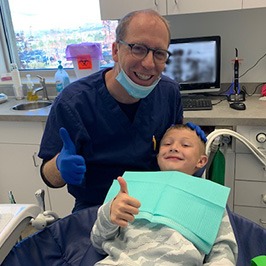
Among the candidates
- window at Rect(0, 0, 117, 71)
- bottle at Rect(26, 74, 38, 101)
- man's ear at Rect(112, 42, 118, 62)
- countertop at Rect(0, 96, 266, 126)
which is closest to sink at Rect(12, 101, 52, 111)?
bottle at Rect(26, 74, 38, 101)

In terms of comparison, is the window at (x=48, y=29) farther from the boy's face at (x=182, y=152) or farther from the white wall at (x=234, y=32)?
the boy's face at (x=182, y=152)

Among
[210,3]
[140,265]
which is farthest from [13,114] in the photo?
[140,265]

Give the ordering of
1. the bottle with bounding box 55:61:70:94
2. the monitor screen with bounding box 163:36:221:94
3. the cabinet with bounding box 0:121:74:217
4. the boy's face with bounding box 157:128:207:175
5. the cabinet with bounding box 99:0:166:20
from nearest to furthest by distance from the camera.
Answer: the boy's face with bounding box 157:128:207:175
the cabinet with bounding box 99:0:166:20
the monitor screen with bounding box 163:36:221:94
the cabinet with bounding box 0:121:74:217
the bottle with bounding box 55:61:70:94

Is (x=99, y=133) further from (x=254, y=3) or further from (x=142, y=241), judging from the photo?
(x=254, y=3)

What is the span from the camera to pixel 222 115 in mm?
1959

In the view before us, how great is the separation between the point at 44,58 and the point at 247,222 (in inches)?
94.3

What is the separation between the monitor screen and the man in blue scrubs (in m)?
0.74

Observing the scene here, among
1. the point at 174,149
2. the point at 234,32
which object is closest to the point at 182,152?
the point at 174,149

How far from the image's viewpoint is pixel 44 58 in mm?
3041

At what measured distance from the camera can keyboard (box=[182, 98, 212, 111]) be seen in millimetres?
2083

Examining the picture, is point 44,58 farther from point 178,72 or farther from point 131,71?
point 131,71

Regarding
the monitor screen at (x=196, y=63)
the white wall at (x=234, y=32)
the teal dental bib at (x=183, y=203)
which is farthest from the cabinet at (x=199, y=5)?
the teal dental bib at (x=183, y=203)

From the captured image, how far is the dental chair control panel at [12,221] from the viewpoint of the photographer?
1032mm

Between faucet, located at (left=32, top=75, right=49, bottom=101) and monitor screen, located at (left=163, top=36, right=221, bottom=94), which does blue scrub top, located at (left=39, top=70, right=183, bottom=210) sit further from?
faucet, located at (left=32, top=75, right=49, bottom=101)
